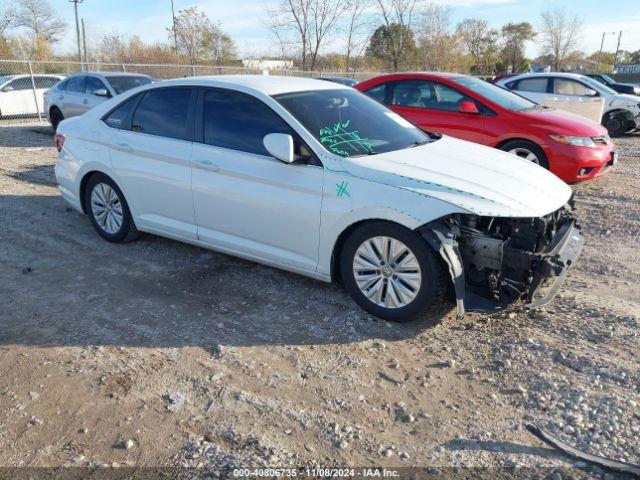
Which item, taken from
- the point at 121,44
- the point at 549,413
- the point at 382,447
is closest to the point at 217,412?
the point at 382,447

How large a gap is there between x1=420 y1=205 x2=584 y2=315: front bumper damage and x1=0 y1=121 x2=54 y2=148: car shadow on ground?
11.0 meters

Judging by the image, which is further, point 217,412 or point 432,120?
point 432,120

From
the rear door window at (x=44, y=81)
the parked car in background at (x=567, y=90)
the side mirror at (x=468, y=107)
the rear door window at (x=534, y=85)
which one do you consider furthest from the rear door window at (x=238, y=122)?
the rear door window at (x=44, y=81)

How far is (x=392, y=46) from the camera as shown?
36906 millimetres

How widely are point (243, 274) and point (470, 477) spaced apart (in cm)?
289

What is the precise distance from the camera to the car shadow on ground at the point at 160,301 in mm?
3910

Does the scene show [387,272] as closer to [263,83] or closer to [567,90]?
[263,83]

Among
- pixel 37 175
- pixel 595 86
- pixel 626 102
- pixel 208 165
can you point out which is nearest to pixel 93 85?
pixel 37 175

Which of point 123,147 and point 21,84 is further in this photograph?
point 21,84

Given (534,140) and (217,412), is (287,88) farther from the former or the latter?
(534,140)

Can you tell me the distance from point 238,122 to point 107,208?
2.00 meters

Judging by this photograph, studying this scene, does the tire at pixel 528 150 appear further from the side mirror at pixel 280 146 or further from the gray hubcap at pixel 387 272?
the side mirror at pixel 280 146

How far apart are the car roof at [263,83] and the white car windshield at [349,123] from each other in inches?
3.8

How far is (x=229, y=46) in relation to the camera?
3834 cm
